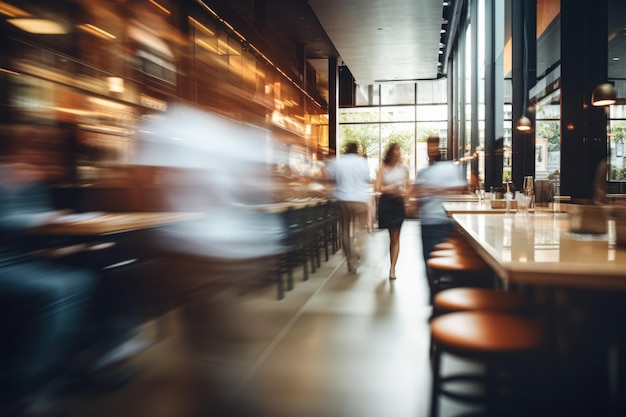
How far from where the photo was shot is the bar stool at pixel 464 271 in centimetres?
325

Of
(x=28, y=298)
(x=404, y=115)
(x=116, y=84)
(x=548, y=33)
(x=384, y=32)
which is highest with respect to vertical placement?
(x=384, y=32)

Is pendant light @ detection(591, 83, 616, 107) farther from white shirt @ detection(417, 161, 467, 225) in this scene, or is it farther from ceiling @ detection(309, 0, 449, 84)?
ceiling @ detection(309, 0, 449, 84)

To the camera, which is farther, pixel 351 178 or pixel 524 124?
pixel 524 124

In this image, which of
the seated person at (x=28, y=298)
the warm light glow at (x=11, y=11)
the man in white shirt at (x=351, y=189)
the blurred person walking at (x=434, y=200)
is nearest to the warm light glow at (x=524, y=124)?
the man in white shirt at (x=351, y=189)

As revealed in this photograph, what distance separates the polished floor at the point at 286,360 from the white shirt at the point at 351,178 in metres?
1.81

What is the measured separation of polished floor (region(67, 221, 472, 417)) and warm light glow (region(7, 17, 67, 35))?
7.56ft

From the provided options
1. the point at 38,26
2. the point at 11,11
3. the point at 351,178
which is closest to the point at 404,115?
the point at 351,178

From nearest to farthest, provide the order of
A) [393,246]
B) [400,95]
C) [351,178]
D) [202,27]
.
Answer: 1. [393,246]
2. [202,27]
3. [351,178]
4. [400,95]

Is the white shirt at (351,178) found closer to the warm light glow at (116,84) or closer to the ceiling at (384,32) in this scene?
the warm light glow at (116,84)

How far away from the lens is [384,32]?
1050 cm

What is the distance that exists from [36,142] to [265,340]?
1908mm

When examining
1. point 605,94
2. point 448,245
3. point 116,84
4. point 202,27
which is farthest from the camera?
point 202,27

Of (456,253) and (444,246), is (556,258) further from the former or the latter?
(444,246)

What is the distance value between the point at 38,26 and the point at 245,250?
9.40 feet
